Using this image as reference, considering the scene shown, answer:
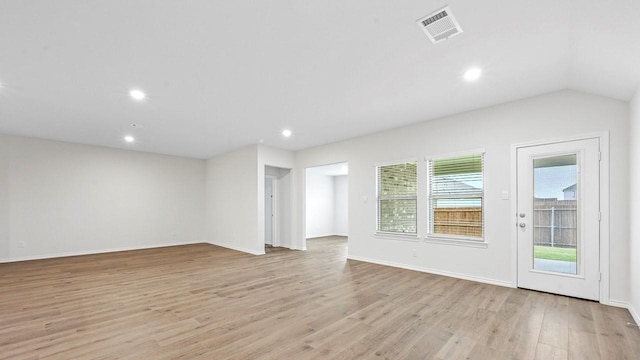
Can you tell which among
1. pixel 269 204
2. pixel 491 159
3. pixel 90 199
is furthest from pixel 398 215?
pixel 90 199

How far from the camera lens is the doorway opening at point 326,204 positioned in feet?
34.7

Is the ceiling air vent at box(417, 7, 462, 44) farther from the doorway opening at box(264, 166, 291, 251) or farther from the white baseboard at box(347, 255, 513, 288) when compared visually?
the doorway opening at box(264, 166, 291, 251)

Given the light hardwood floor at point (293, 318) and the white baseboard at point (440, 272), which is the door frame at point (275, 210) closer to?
the white baseboard at point (440, 272)

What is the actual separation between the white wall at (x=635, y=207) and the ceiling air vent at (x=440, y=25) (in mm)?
2265

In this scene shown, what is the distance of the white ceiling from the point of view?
221 centimetres

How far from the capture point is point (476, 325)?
288 centimetres

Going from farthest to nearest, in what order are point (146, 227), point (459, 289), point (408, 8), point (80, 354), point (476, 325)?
point (146, 227), point (459, 289), point (476, 325), point (80, 354), point (408, 8)

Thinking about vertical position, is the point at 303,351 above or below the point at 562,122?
below

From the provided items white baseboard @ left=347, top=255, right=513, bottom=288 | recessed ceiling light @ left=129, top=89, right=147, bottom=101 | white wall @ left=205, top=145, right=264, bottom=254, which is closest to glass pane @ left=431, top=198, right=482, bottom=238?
white baseboard @ left=347, top=255, right=513, bottom=288

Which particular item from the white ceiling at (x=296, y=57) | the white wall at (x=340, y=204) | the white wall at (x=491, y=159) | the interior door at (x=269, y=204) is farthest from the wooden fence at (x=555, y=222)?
the white wall at (x=340, y=204)

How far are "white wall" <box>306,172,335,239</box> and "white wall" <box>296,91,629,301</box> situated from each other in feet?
14.2

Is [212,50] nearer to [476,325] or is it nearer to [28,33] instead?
[28,33]

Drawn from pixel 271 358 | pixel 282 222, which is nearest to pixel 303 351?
pixel 271 358

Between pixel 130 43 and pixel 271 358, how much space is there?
Result: 120 inches
